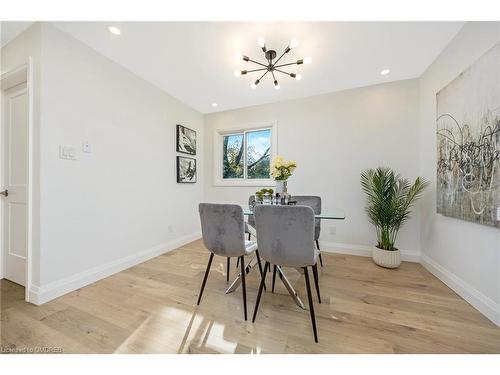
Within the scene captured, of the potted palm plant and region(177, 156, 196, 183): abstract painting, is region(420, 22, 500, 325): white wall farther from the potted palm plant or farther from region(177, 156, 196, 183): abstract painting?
region(177, 156, 196, 183): abstract painting

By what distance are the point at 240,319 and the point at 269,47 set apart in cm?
250

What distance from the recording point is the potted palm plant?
2289 mm

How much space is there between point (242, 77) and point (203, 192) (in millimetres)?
2241

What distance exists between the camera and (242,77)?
250 cm

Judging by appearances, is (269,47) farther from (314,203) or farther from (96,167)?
(96,167)

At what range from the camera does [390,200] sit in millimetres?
2318

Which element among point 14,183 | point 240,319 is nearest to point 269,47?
point 240,319

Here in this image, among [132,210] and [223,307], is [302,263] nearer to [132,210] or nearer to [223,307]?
[223,307]

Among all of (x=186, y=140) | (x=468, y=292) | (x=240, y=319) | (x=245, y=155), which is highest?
(x=186, y=140)

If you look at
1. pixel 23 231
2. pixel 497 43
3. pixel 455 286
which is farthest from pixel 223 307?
pixel 497 43

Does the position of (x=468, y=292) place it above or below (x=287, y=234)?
below

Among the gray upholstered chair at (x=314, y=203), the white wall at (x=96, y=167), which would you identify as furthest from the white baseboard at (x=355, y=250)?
the white wall at (x=96, y=167)

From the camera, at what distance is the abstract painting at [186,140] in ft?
10.2

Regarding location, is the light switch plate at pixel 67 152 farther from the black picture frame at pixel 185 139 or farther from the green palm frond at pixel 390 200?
the green palm frond at pixel 390 200
